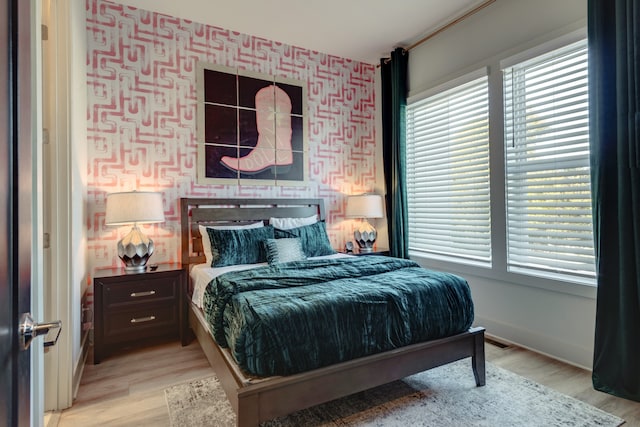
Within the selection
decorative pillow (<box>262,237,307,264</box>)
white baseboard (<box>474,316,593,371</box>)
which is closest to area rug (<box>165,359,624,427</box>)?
white baseboard (<box>474,316,593,371</box>)

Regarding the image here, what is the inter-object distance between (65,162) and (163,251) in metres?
1.40

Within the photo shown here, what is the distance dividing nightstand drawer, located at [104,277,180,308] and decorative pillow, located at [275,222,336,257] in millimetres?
1042

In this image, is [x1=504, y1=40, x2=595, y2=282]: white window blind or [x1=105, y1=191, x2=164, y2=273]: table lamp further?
[x1=105, y1=191, x2=164, y2=273]: table lamp

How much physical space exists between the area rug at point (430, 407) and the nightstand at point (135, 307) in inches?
28.9

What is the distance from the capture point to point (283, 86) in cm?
390

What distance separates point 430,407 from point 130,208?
2556 mm

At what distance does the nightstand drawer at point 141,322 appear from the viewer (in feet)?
8.63

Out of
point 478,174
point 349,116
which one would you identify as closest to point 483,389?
point 478,174

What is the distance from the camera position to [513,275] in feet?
9.41

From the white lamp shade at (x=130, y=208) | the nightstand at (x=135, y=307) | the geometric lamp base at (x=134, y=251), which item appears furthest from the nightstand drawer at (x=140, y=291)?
the white lamp shade at (x=130, y=208)

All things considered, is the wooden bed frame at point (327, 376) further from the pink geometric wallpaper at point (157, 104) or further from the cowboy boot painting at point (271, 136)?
the cowboy boot painting at point (271, 136)

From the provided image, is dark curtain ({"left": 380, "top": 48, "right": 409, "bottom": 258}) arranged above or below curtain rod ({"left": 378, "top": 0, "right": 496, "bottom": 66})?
below

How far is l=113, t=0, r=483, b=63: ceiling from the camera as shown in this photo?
3098mm

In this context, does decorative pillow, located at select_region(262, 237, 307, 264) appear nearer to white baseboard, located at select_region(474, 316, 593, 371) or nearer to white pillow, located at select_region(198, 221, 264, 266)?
white pillow, located at select_region(198, 221, 264, 266)
